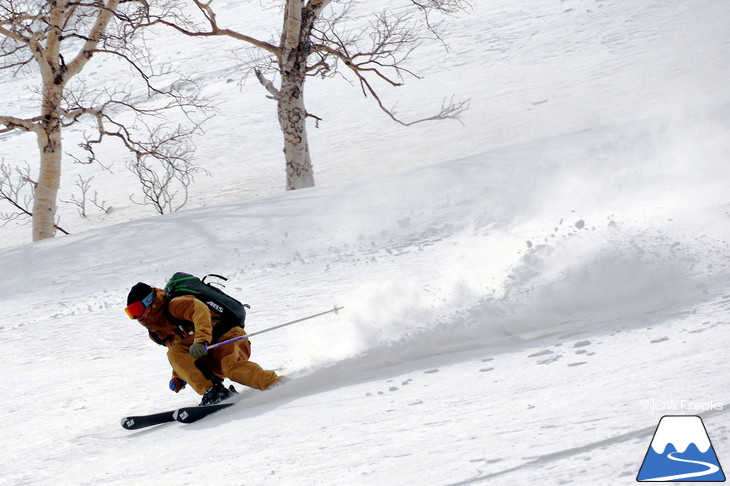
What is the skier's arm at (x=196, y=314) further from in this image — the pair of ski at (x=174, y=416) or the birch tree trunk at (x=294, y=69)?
the birch tree trunk at (x=294, y=69)

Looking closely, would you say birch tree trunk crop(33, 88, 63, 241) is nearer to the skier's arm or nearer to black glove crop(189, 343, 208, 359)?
the skier's arm

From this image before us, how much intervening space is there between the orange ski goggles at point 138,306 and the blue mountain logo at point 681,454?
294cm

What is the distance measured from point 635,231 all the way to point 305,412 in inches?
120

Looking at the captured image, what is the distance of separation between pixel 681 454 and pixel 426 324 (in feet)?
8.88

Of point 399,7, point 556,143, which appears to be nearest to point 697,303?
point 556,143

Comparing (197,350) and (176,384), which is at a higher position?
(197,350)

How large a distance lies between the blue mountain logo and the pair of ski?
2626mm

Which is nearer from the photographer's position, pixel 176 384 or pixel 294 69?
pixel 176 384

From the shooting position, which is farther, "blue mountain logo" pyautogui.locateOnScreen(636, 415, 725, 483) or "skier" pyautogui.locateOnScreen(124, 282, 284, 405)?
"skier" pyautogui.locateOnScreen(124, 282, 284, 405)

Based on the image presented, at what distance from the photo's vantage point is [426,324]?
516 cm

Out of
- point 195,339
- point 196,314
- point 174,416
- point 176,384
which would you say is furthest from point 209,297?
point 174,416

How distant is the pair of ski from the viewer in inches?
176

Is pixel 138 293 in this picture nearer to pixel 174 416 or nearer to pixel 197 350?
pixel 197 350

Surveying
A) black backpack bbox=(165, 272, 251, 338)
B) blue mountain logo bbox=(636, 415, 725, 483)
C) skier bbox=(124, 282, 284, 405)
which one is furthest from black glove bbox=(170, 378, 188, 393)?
blue mountain logo bbox=(636, 415, 725, 483)
